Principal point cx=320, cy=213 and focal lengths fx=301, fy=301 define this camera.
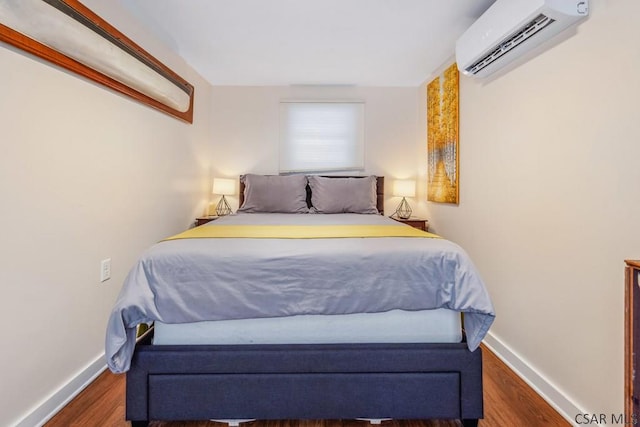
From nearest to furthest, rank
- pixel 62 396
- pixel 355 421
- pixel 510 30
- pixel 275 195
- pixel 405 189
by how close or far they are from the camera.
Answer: pixel 355 421 → pixel 62 396 → pixel 510 30 → pixel 275 195 → pixel 405 189

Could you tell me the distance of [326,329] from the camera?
1.39 m

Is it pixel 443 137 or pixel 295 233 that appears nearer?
pixel 295 233

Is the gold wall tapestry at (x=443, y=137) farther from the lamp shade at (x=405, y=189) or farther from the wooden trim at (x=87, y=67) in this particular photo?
the wooden trim at (x=87, y=67)

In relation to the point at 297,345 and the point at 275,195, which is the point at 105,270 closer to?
the point at 297,345

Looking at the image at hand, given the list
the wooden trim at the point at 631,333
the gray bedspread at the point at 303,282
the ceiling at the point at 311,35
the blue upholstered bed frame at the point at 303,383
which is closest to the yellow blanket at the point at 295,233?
the gray bedspread at the point at 303,282

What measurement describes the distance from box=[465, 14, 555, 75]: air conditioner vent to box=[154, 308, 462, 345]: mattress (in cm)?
150

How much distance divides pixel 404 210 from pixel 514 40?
2164 mm

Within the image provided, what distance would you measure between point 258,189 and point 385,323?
215 cm

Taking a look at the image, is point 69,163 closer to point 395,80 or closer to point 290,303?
point 290,303

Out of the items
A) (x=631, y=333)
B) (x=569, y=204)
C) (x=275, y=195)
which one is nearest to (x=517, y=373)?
(x=631, y=333)

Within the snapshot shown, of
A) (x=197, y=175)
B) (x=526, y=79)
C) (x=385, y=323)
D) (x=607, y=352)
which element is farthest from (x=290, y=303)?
(x=197, y=175)

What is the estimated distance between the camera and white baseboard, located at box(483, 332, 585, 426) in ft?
4.76

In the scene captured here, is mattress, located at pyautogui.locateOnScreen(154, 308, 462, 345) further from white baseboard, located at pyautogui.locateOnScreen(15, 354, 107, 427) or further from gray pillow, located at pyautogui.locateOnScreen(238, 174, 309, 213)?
gray pillow, located at pyautogui.locateOnScreen(238, 174, 309, 213)

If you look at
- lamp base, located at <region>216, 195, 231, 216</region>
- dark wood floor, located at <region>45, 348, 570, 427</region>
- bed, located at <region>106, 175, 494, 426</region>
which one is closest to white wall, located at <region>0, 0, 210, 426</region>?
dark wood floor, located at <region>45, 348, 570, 427</region>
